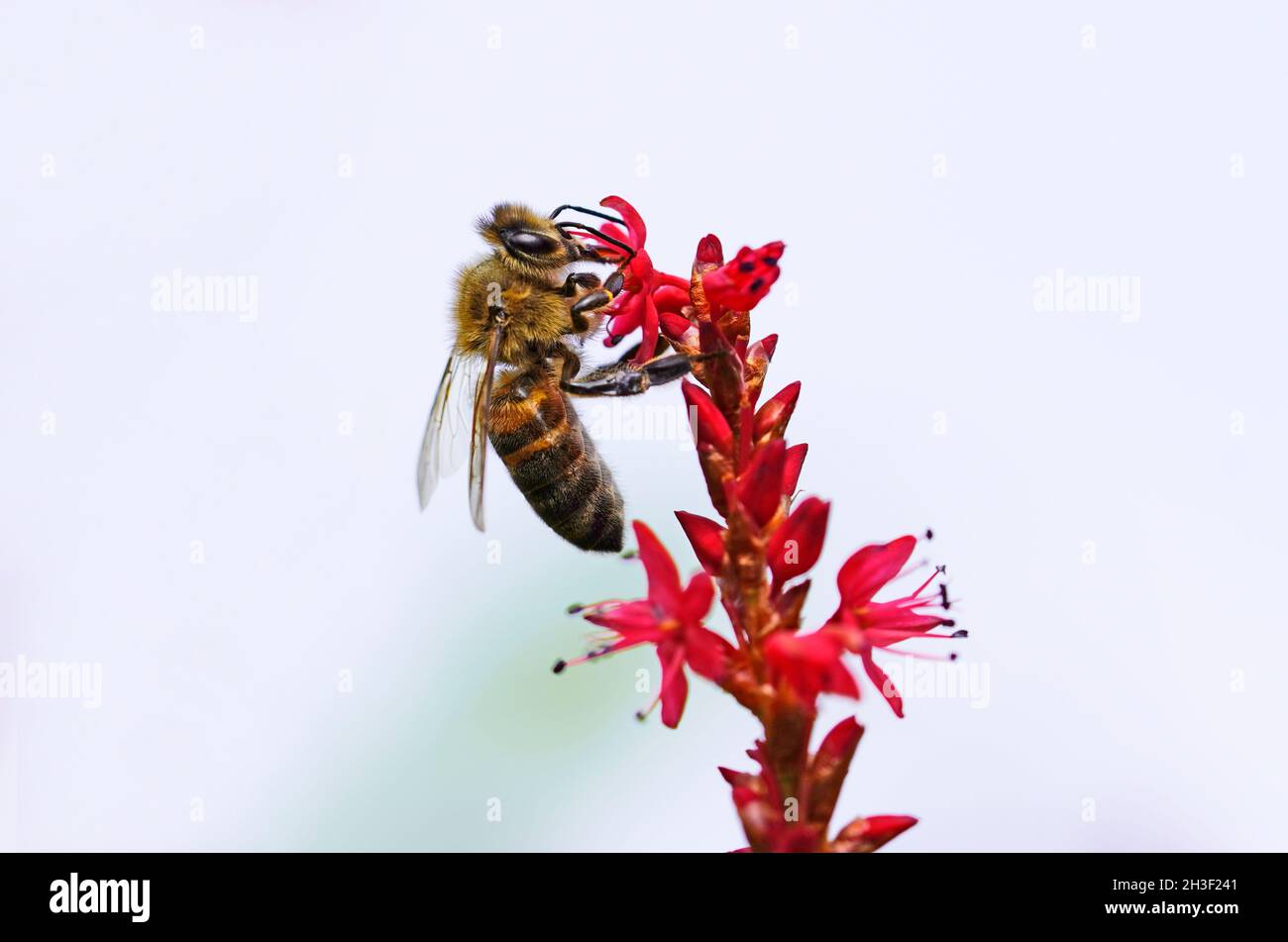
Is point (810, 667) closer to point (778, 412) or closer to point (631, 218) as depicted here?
point (778, 412)

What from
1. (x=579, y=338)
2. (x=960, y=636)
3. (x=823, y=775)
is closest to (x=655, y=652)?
(x=823, y=775)

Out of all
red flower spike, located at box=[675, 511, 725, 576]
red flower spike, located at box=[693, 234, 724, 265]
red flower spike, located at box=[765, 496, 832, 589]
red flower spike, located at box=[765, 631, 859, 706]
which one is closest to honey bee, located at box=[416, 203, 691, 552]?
red flower spike, located at box=[693, 234, 724, 265]

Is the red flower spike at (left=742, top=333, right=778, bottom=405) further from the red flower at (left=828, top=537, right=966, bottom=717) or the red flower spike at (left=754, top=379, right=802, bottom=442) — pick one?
the red flower at (left=828, top=537, right=966, bottom=717)

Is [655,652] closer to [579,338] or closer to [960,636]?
[960,636]

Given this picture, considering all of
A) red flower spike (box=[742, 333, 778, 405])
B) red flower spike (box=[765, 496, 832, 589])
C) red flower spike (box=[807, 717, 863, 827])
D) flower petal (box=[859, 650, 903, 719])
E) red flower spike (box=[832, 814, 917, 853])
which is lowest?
red flower spike (box=[832, 814, 917, 853])

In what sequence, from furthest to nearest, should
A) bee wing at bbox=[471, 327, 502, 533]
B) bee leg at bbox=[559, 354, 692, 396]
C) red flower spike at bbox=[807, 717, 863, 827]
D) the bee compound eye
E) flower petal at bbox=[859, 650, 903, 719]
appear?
the bee compound eye
bee wing at bbox=[471, 327, 502, 533]
bee leg at bbox=[559, 354, 692, 396]
flower petal at bbox=[859, 650, 903, 719]
red flower spike at bbox=[807, 717, 863, 827]

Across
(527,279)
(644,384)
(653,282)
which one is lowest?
(644,384)
